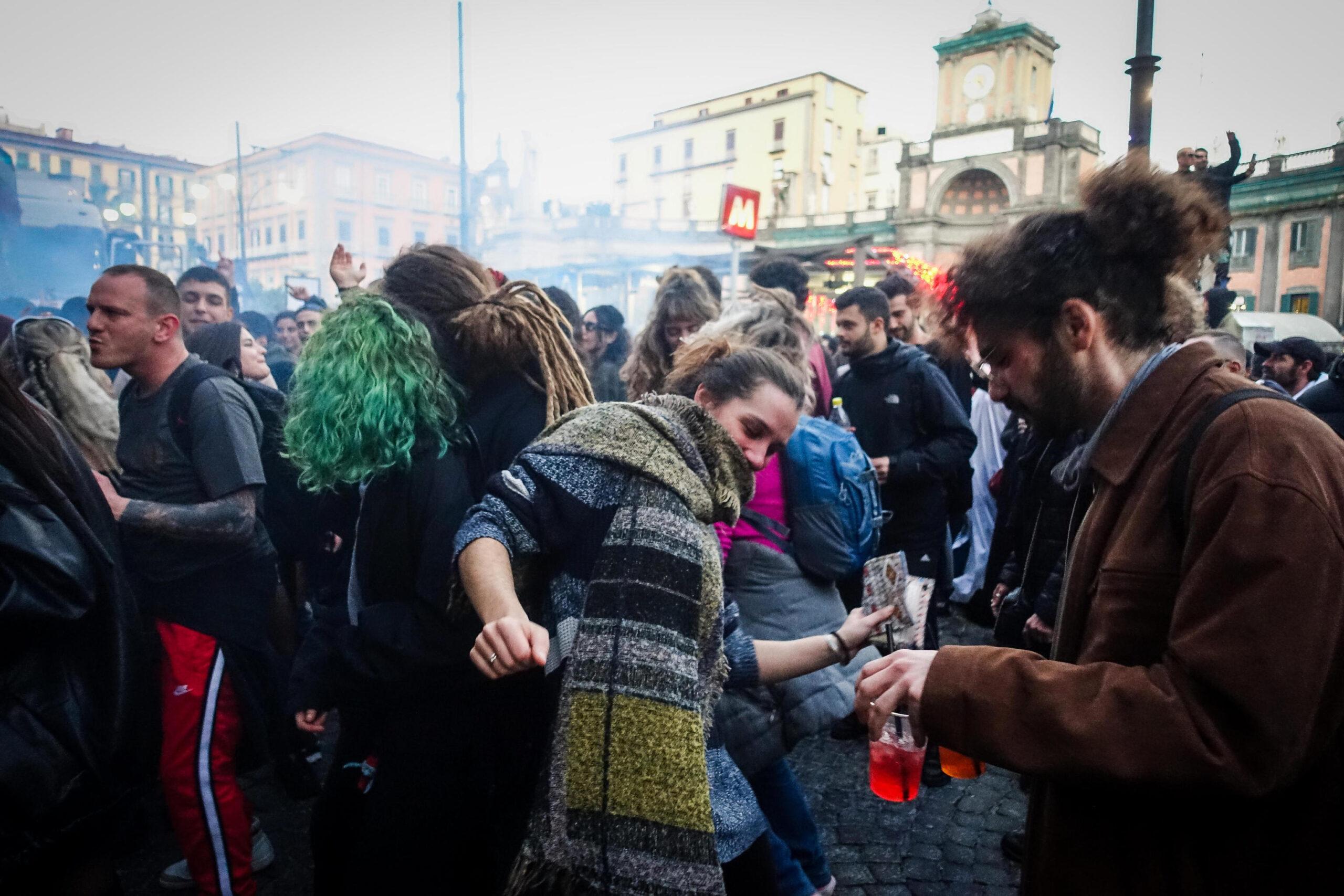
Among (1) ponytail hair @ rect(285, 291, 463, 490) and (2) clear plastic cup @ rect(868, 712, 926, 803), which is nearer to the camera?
(2) clear plastic cup @ rect(868, 712, 926, 803)

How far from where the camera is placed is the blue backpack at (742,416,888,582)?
2758 mm

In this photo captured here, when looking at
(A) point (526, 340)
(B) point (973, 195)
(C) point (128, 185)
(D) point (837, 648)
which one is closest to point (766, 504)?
(D) point (837, 648)

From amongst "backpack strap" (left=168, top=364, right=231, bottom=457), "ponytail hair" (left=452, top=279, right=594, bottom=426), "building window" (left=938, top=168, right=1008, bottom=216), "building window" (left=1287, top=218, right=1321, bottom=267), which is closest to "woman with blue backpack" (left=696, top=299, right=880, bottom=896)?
"ponytail hair" (left=452, top=279, right=594, bottom=426)

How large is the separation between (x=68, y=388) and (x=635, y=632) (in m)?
2.78

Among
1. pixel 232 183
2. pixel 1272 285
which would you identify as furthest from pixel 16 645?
pixel 1272 285

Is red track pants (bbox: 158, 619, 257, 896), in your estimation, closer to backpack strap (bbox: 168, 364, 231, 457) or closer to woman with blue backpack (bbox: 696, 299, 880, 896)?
backpack strap (bbox: 168, 364, 231, 457)

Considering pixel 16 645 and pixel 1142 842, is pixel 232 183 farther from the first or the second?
pixel 1142 842

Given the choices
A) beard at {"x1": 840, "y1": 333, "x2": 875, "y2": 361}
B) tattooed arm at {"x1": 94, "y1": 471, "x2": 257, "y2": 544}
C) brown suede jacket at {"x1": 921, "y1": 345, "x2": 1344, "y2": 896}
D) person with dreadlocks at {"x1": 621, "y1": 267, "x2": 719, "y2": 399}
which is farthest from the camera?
beard at {"x1": 840, "y1": 333, "x2": 875, "y2": 361}

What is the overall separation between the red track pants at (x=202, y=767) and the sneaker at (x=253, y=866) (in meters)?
0.33

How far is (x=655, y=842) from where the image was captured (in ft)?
5.19

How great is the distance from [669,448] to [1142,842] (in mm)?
1168

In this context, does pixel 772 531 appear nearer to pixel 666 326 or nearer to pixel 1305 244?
pixel 666 326

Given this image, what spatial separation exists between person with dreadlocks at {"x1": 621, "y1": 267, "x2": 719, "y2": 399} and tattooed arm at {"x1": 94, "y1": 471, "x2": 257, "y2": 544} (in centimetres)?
188

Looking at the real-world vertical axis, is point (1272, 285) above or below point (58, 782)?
above
